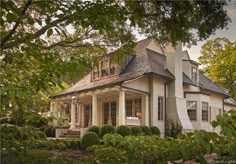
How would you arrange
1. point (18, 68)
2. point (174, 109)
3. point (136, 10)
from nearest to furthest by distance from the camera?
point (18, 68)
point (136, 10)
point (174, 109)

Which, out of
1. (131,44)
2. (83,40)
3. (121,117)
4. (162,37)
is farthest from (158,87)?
(162,37)

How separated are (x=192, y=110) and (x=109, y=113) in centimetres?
403

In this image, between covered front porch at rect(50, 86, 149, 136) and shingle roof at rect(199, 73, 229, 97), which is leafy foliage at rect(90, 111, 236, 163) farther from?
shingle roof at rect(199, 73, 229, 97)

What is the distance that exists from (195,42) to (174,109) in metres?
10.5

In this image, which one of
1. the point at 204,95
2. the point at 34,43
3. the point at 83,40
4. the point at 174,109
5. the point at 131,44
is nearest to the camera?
the point at 34,43

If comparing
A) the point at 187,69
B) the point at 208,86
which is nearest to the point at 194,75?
the point at 187,69

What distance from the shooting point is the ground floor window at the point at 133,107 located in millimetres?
14036

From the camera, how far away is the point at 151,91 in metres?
13.5

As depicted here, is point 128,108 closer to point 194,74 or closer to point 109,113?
point 109,113

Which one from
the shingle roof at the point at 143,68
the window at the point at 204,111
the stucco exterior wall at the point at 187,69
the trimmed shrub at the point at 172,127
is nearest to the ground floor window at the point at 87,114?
the shingle roof at the point at 143,68

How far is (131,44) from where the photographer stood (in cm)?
565

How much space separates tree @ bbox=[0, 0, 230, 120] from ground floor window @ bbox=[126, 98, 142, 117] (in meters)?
10.7

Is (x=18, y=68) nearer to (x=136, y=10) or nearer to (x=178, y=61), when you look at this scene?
(x=136, y=10)

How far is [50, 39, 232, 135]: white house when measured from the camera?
13008 mm
